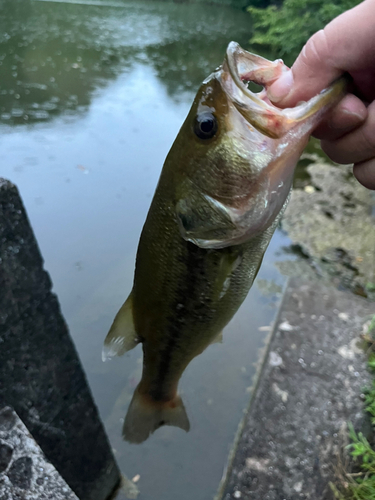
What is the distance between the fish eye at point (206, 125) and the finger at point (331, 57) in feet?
0.71

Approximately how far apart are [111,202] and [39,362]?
303 cm

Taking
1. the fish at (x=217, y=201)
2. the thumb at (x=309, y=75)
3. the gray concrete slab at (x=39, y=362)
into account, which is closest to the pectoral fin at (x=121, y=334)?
the fish at (x=217, y=201)

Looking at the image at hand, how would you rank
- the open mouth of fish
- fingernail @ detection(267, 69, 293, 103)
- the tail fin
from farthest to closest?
the tail fin < fingernail @ detection(267, 69, 293, 103) < the open mouth of fish

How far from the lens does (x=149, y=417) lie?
5.82 ft

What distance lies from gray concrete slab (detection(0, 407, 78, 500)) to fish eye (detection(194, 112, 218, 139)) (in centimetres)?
110

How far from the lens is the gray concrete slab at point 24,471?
102cm

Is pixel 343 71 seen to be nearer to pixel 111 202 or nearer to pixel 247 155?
pixel 247 155

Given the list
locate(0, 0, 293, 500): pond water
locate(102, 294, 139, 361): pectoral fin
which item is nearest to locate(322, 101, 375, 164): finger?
locate(102, 294, 139, 361): pectoral fin

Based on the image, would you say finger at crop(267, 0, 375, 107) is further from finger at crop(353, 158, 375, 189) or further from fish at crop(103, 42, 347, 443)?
finger at crop(353, 158, 375, 189)

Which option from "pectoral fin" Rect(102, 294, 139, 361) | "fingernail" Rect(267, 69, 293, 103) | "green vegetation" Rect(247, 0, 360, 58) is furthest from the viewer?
"green vegetation" Rect(247, 0, 360, 58)

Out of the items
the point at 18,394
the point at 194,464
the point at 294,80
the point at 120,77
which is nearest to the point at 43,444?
the point at 18,394

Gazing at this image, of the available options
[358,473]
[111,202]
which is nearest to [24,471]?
[358,473]

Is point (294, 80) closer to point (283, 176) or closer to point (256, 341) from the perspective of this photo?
point (283, 176)

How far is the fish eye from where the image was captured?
3.35ft
